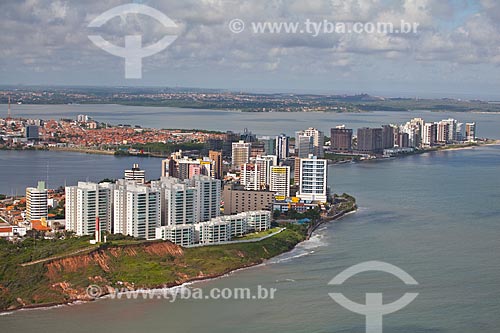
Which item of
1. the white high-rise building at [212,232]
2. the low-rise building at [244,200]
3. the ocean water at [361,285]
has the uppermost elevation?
the low-rise building at [244,200]

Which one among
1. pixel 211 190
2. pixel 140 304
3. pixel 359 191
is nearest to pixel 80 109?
pixel 359 191

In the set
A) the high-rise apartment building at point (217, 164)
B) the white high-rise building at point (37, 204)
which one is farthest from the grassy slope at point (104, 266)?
the high-rise apartment building at point (217, 164)

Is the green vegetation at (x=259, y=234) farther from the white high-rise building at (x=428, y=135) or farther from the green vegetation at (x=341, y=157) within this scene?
the white high-rise building at (x=428, y=135)

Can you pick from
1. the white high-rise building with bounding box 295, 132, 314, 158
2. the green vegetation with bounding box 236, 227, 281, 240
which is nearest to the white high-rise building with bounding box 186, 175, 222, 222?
the green vegetation with bounding box 236, 227, 281, 240

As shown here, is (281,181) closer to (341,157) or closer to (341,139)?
(341,157)

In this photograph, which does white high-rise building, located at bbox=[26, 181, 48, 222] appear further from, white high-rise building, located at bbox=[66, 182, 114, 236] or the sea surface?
the sea surface

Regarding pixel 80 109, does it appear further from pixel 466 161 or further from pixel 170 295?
pixel 170 295
